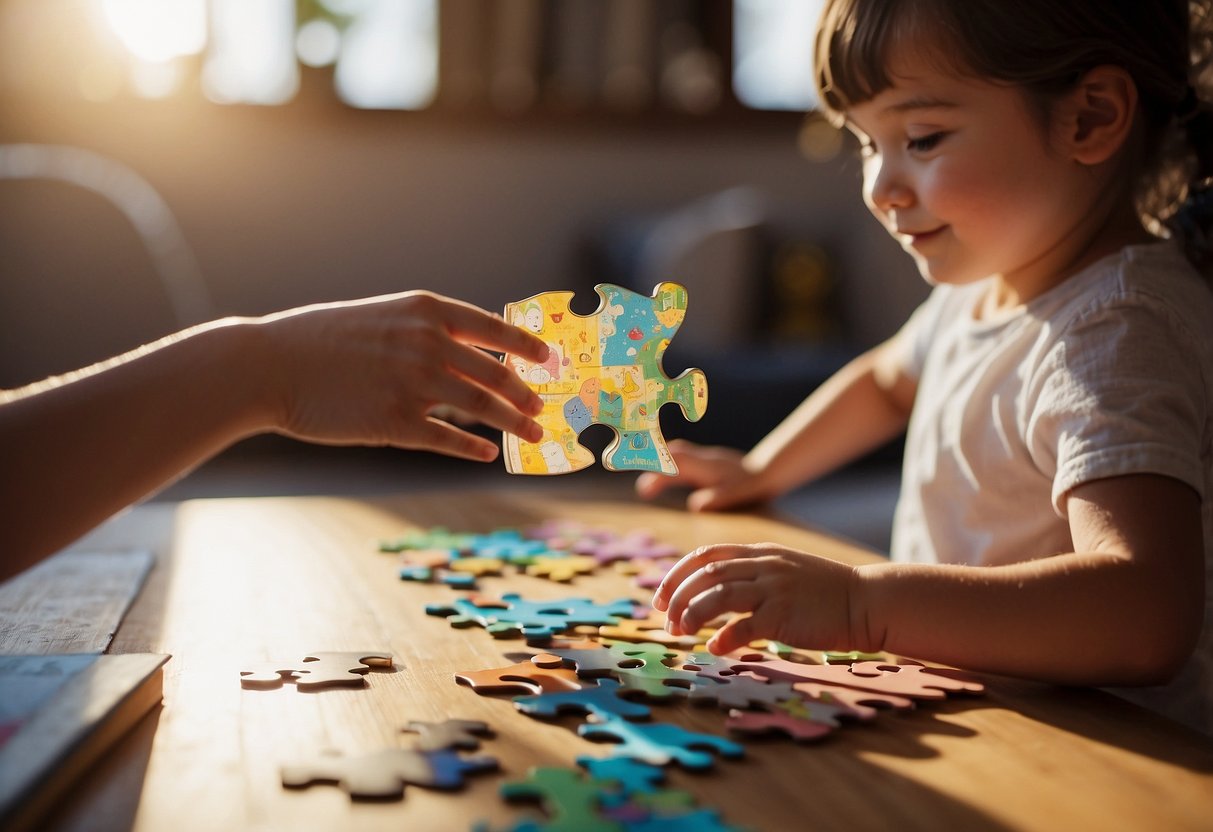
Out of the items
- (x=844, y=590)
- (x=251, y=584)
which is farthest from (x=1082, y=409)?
(x=251, y=584)

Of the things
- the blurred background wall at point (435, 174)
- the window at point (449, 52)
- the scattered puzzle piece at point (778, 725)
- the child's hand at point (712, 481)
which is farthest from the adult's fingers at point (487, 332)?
the window at point (449, 52)

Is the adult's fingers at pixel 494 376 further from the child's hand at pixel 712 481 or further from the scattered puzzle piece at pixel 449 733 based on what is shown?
the child's hand at pixel 712 481

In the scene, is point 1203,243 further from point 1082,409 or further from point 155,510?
point 155,510

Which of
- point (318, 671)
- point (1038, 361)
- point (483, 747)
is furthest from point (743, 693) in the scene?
point (1038, 361)

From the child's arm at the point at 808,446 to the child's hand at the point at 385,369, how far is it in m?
0.57

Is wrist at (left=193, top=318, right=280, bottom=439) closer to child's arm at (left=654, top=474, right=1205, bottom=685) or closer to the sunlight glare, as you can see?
child's arm at (left=654, top=474, right=1205, bottom=685)

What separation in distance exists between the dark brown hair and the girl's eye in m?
0.06

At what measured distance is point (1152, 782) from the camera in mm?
661

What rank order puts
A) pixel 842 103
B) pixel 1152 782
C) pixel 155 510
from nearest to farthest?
pixel 1152 782
pixel 842 103
pixel 155 510

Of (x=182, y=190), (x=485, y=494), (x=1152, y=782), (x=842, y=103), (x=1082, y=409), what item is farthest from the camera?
Result: (x=182, y=190)

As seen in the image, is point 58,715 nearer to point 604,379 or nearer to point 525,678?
point 525,678

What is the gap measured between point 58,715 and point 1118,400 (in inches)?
30.9

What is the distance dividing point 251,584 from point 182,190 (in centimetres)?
288

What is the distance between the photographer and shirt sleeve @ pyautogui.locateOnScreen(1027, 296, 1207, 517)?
2.89 ft
